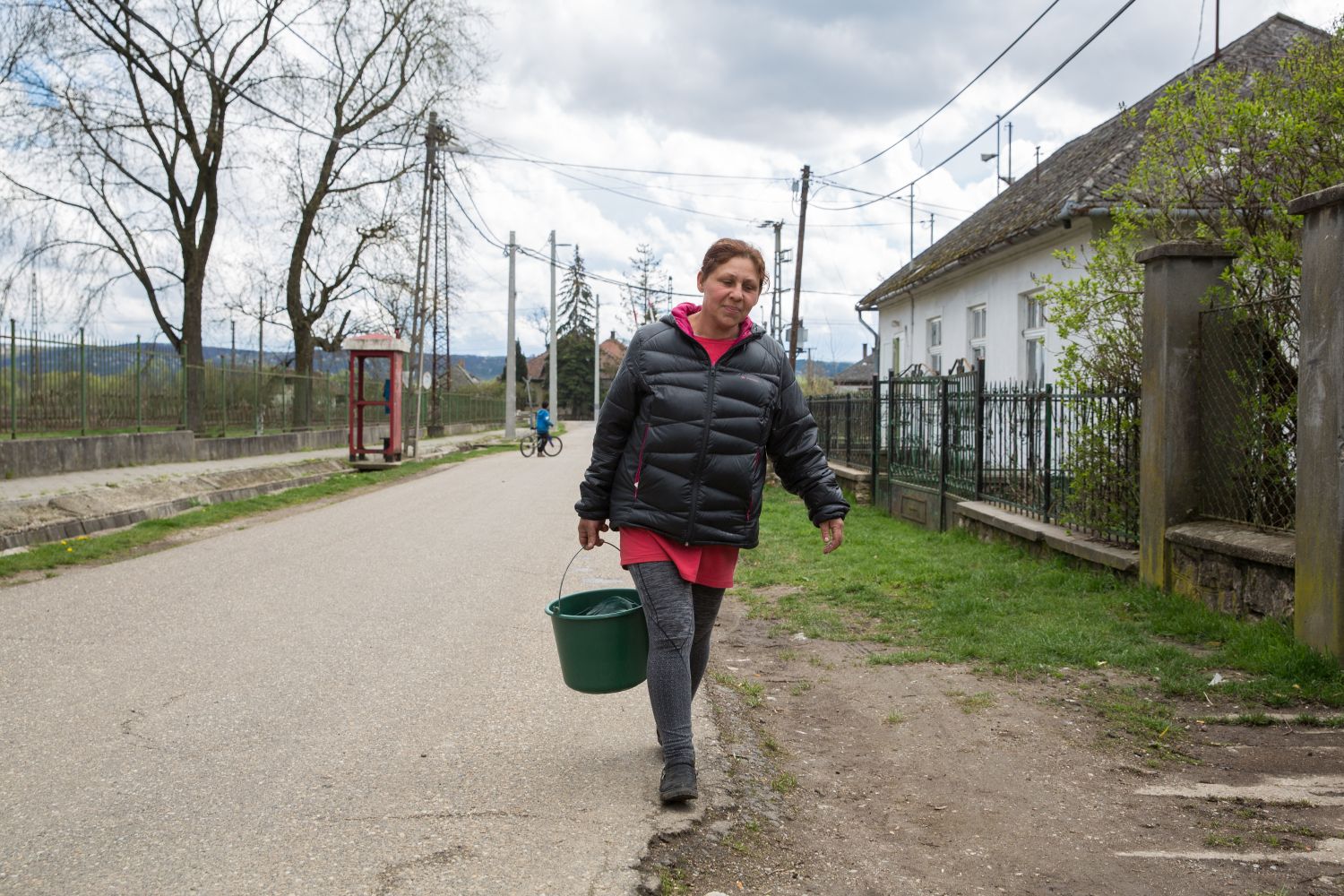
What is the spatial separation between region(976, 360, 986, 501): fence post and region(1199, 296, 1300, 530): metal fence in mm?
3958

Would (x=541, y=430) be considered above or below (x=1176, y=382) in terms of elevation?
below

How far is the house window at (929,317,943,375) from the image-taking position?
21391 mm

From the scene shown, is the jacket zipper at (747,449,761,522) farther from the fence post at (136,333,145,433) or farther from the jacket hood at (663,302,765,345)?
the fence post at (136,333,145,433)

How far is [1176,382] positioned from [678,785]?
194 inches

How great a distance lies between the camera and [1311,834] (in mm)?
3729

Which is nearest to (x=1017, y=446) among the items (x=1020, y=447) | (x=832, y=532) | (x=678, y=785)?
(x=1020, y=447)

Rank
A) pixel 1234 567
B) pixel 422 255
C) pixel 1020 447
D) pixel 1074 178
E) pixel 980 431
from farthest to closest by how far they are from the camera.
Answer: pixel 422 255
pixel 1074 178
pixel 980 431
pixel 1020 447
pixel 1234 567

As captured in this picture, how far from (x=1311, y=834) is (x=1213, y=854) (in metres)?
0.42

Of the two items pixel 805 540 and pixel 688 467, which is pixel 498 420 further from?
pixel 688 467

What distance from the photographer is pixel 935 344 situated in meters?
22.0

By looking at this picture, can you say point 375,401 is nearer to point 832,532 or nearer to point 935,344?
point 935,344

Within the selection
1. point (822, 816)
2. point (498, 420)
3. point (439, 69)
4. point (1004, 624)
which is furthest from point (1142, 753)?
point (498, 420)

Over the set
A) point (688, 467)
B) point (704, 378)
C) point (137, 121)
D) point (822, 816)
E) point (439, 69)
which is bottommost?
point (822, 816)

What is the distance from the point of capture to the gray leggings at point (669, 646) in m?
3.90
